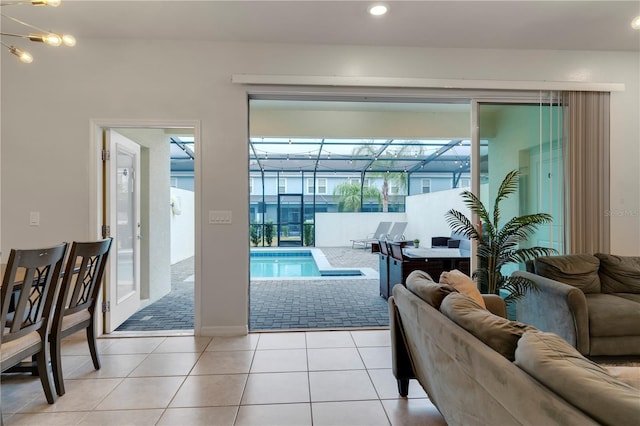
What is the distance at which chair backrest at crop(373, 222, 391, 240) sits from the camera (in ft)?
36.5

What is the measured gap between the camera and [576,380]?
817mm

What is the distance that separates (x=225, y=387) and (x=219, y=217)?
151cm

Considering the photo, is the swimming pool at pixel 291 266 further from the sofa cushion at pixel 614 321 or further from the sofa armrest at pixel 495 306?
the sofa armrest at pixel 495 306

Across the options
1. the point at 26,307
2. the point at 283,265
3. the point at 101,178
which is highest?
the point at 101,178

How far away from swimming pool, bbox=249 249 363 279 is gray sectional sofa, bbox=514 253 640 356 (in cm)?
411

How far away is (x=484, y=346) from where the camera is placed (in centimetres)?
112

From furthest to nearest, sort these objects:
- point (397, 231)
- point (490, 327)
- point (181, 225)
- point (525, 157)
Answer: point (397, 231), point (181, 225), point (525, 157), point (490, 327)

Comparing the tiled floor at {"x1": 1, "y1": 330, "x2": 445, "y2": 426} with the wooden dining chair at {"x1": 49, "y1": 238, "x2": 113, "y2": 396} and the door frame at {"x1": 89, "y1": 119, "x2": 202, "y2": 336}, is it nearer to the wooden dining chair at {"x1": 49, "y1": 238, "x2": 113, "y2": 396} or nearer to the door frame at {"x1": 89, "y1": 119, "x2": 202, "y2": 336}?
the wooden dining chair at {"x1": 49, "y1": 238, "x2": 113, "y2": 396}

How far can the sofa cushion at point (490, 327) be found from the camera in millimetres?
1128

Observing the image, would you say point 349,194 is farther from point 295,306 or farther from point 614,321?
point 614,321

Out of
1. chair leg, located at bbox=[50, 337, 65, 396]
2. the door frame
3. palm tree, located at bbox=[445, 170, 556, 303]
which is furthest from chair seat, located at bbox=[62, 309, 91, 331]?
palm tree, located at bbox=[445, 170, 556, 303]

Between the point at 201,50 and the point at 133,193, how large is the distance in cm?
178

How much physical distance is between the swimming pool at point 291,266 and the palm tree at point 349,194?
2.74 m

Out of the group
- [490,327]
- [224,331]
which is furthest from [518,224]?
[224,331]
